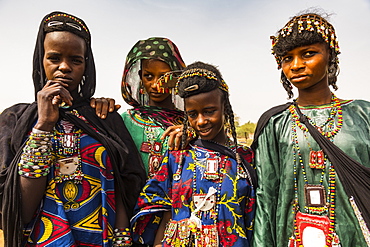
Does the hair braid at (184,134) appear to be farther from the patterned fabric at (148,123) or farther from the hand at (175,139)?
the patterned fabric at (148,123)

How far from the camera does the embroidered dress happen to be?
2.14m

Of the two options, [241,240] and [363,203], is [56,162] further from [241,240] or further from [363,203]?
[363,203]

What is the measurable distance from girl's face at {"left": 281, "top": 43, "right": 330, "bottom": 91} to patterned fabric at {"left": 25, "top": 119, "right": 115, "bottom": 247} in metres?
1.55

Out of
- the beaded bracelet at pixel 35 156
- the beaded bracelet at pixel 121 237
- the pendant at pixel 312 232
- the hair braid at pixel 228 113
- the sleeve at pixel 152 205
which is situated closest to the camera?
the beaded bracelet at pixel 35 156

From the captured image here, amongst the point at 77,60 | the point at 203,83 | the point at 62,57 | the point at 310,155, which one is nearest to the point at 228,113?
the point at 203,83

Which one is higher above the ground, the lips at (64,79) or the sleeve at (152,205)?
the lips at (64,79)

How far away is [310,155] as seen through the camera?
2244 millimetres

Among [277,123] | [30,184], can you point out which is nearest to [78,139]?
[30,184]

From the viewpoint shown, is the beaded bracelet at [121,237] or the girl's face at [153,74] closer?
the beaded bracelet at [121,237]

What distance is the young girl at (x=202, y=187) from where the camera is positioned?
2.31 meters

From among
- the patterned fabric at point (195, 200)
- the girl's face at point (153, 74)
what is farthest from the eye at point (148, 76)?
the patterned fabric at point (195, 200)

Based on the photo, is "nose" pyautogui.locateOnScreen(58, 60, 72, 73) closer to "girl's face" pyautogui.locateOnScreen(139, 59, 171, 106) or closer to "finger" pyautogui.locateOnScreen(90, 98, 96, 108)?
"finger" pyautogui.locateOnScreen(90, 98, 96, 108)

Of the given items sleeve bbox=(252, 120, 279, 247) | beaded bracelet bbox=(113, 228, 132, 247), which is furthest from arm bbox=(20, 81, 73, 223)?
sleeve bbox=(252, 120, 279, 247)

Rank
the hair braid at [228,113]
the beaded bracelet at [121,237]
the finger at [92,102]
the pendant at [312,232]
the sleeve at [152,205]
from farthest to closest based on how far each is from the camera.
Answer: the hair braid at [228,113] < the finger at [92,102] < the sleeve at [152,205] < the beaded bracelet at [121,237] < the pendant at [312,232]
